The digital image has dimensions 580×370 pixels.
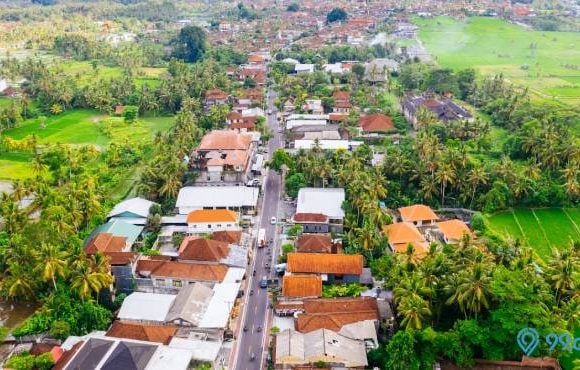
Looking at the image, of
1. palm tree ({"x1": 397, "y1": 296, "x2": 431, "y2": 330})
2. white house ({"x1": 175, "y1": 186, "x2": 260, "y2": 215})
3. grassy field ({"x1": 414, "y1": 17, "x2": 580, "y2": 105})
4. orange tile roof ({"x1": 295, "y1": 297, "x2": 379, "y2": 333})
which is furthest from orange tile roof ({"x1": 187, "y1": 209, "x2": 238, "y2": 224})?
grassy field ({"x1": 414, "y1": 17, "x2": 580, "y2": 105})

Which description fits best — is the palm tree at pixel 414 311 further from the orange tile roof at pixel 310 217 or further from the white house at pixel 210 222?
the white house at pixel 210 222

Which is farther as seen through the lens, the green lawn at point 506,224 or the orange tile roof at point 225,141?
the orange tile roof at point 225,141

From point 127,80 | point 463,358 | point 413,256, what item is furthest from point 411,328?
point 127,80

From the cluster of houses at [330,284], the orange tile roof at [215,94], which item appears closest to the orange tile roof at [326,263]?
the cluster of houses at [330,284]

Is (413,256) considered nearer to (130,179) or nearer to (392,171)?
(392,171)

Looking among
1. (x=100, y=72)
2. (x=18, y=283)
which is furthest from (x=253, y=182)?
(x=100, y=72)
